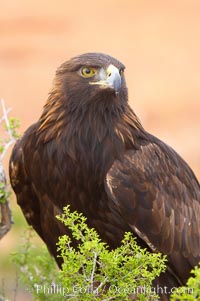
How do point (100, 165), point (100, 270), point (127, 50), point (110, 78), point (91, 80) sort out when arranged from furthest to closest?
point (127, 50) < point (100, 165) < point (91, 80) < point (110, 78) < point (100, 270)

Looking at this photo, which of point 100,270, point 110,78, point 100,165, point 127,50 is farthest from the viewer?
point 127,50

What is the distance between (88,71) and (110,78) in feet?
0.81

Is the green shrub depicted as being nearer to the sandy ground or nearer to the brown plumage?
the brown plumage

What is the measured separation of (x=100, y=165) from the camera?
7.79 meters

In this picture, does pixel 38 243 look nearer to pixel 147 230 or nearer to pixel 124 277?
pixel 147 230

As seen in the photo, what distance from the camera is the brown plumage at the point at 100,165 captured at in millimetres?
7719

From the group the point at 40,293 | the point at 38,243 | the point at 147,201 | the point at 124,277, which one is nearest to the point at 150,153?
the point at 147,201

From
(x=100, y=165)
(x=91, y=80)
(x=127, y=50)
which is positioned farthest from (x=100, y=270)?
(x=127, y=50)

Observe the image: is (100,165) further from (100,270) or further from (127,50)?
(127,50)

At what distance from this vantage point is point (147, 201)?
7.86 meters

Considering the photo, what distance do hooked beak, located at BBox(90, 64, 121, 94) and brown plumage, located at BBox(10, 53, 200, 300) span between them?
15 mm

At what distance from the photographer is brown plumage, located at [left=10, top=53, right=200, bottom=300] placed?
25.3ft

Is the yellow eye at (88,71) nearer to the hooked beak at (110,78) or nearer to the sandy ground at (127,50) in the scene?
the hooked beak at (110,78)

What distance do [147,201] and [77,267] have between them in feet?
6.40
